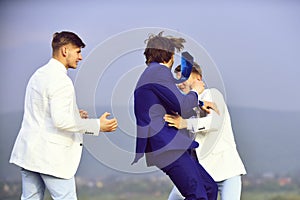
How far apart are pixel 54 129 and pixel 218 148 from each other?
878 mm

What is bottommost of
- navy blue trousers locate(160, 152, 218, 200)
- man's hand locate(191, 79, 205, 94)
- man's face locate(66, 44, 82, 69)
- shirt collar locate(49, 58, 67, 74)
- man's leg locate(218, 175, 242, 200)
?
man's leg locate(218, 175, 242, 200)

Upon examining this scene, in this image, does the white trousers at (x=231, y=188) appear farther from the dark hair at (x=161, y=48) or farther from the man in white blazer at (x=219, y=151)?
the dark hair at (x=161, y=48)

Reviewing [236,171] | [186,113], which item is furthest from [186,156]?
[236,171]

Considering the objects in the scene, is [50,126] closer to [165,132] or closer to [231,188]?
[165,132]

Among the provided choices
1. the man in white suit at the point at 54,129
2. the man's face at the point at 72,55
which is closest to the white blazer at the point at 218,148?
the man in white suit at the point at 54,129

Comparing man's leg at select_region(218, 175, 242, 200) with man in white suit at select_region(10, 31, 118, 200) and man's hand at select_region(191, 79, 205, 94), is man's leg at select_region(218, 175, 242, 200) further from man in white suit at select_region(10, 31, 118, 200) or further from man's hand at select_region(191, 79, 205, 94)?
man in white suit at select_region(10, 31, 118, 200)

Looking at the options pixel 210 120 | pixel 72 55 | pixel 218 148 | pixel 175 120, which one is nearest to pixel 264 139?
pixel 218 148

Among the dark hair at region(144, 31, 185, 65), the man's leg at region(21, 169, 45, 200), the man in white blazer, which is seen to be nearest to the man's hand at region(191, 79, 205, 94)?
the man in white blazer

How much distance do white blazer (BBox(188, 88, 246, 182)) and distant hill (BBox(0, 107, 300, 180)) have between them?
2.14 feet

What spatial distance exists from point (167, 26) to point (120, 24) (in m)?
0.29

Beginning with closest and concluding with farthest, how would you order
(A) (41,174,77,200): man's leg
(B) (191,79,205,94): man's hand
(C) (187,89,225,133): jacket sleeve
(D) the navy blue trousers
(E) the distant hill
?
(D) the navy blue trousers → (A) (41,174,77,200): man's leg → (C) (187,89,225,133): jacket sleeve → (B) (191,79,205,94): man's hand → (E) the distant hill

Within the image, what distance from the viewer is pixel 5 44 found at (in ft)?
13.7

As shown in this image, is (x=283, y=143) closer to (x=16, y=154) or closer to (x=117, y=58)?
(x=117, y=58)

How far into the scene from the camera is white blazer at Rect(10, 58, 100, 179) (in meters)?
3.11
